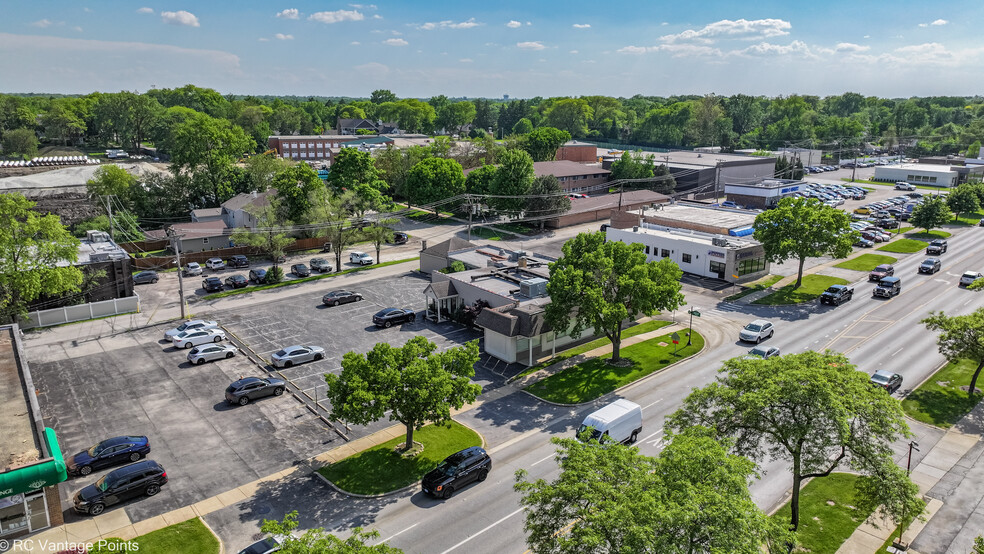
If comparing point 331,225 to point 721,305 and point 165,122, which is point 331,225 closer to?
point 721,305

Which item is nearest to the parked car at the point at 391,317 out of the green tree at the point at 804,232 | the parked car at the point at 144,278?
the parked car at the point at 144,278

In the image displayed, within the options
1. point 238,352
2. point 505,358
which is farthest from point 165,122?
point 505,358

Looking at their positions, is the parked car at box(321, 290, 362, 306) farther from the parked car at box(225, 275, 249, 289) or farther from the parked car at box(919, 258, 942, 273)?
the parked car at box(919, 258, 942, 273)

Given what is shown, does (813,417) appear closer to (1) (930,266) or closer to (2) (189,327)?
(2) (189,327)

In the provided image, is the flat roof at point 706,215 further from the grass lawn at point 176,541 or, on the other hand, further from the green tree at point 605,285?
the grass lawn at point 176,541

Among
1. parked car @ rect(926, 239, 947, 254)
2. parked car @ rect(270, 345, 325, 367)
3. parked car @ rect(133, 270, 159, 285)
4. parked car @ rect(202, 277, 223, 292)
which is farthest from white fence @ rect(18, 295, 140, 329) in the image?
parked car @ rect(926, 239, 947, 254)

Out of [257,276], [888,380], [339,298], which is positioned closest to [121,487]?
[339,298]

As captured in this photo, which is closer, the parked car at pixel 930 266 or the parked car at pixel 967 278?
the parked car at pixel 967 278
